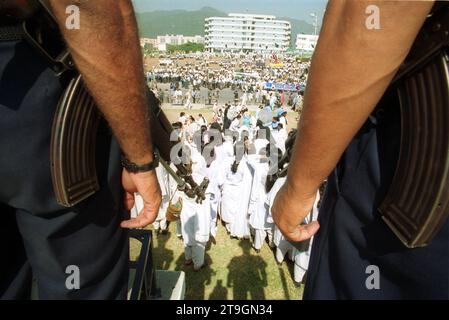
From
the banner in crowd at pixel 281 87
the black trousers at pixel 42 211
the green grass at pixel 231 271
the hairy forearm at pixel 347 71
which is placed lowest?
the green grass at pixel 231 271

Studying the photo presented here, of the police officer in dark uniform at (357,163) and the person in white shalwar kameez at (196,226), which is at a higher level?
the police officer in dark uniform at (357,163)

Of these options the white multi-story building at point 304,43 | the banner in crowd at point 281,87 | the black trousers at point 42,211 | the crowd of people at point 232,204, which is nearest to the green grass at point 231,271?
the crowd of people at point 232,204

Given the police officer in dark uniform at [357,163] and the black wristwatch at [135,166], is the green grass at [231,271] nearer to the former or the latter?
the police officer in dark uniform at [357,163]

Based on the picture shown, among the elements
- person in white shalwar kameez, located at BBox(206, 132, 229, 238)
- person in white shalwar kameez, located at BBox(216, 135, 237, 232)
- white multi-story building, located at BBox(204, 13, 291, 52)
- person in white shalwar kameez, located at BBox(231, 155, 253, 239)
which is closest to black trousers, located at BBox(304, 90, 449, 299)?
person in white shalwar kameez, located at BBox(206, 132, 229, 238)

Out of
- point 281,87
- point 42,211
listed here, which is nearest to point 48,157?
point 42,211

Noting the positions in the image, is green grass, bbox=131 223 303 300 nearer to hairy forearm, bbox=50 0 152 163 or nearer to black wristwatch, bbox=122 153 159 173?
black wristwatch, bbox=122 153 159 173
